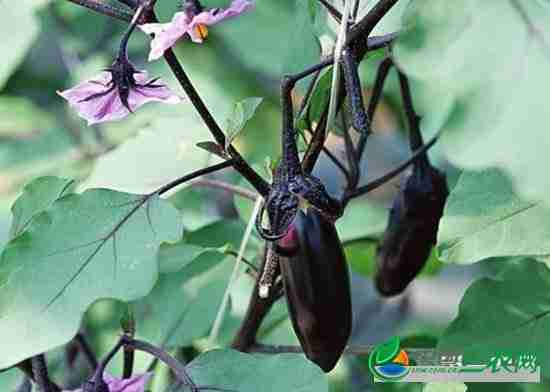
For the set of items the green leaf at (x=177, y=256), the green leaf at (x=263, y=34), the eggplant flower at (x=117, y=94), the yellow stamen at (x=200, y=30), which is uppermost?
the yellow stamen at (x=200, y=30)

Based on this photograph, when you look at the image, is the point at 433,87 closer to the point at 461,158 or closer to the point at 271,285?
the point at 461,158

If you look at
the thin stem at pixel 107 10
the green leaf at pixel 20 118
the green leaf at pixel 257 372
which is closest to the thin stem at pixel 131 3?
the thin stem at pixel 107 10

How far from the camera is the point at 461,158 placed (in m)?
0.45

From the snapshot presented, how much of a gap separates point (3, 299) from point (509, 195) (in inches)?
12.5

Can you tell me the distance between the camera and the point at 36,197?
0.71m

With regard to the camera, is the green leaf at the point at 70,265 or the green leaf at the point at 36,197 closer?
the green leaf at the point at 70,265

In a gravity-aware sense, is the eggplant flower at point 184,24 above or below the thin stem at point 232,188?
above

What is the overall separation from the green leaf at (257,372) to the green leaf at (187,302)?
27 centimetres

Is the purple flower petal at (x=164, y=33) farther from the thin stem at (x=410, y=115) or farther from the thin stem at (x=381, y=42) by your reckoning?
the thin stem at (x=410, y=115)

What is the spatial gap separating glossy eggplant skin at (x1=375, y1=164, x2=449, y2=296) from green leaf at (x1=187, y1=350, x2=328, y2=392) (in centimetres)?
23

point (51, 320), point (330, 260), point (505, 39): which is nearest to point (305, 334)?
point (330, 260)

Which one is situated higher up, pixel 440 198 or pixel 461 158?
pixel 461 158

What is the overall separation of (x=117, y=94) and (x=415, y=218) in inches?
11.8

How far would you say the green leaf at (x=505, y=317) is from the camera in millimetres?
699
